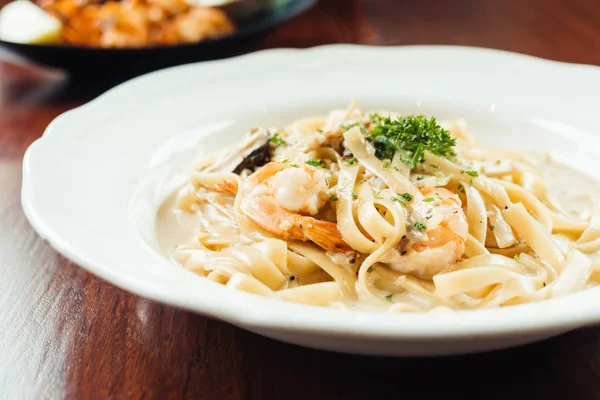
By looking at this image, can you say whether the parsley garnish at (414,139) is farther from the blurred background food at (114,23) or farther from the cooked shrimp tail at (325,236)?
the blurred background food at (114,23)

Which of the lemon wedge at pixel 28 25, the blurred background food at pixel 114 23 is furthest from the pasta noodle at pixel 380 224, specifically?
the lemon wedge at pixel 28 25

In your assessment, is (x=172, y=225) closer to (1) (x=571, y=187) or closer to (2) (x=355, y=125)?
(2) (x=355, y=125)

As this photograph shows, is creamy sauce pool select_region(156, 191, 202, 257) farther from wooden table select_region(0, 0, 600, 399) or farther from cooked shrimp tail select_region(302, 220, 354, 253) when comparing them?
cooked shrimp tail select_region(302, 220, 354, 253)

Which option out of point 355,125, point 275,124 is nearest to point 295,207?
point 355,125

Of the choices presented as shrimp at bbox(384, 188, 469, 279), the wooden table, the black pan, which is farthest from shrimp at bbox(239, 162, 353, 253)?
the black pan

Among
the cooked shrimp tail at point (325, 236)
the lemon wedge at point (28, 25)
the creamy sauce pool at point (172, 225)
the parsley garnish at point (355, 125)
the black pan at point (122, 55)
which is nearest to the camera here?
the cooked shrimp tail at point (325, 236)

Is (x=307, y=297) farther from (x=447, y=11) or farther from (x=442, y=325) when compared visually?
(x=447, y=11)

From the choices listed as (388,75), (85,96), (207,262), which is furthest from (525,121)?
(85,96)
